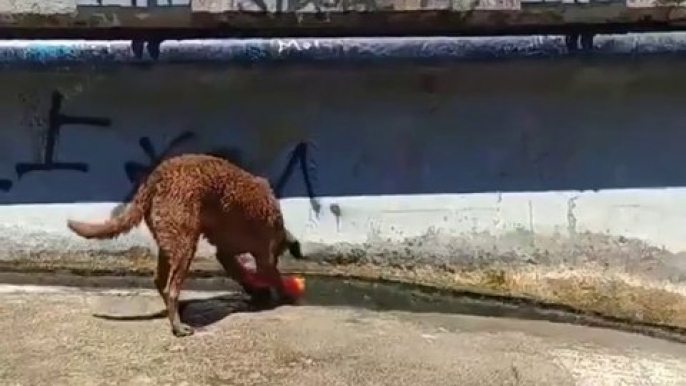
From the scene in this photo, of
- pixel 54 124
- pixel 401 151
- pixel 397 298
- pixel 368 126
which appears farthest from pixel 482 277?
pixel 54 124

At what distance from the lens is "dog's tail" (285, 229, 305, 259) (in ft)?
26.1

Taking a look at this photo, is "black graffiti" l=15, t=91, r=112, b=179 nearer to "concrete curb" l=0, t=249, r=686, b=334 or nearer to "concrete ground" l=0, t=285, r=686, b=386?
"concrete curb" l=0, t=249, r=686, b=334

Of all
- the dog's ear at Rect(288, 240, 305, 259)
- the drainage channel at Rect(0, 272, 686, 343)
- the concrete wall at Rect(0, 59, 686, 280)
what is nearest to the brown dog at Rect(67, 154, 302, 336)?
Result: the dog's ear at Rect(288, 240, 305, 259)

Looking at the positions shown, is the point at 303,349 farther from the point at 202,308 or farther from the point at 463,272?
the point at 463,272

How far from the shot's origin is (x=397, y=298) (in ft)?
26.9

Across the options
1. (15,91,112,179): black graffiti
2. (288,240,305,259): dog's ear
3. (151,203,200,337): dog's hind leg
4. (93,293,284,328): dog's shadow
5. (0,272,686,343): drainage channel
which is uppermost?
(15,91,112,179): black graffiti

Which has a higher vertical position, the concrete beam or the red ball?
the concrete beam

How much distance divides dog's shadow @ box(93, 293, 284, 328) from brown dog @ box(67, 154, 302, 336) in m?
0.19

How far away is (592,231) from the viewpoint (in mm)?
8797

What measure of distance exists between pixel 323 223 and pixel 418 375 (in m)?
2.71

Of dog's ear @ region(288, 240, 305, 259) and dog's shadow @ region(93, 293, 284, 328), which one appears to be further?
dog's ear @ region(288, 240, 305, 259)

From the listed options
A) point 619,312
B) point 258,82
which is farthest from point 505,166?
point 258,82

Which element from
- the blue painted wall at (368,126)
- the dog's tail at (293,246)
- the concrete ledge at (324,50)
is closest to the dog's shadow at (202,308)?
the dog's tail at (293,246)

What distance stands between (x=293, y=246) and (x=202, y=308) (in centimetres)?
88
